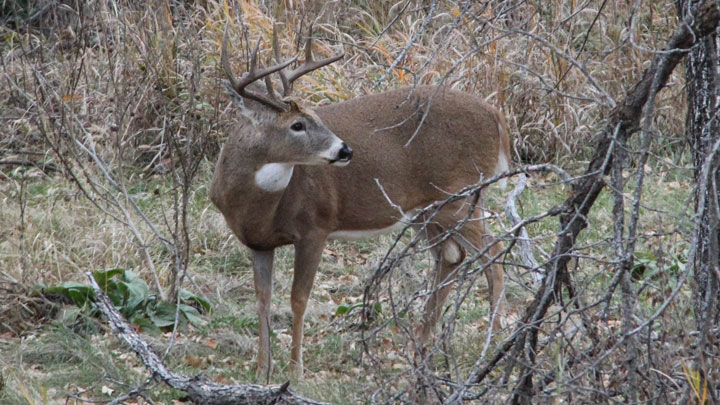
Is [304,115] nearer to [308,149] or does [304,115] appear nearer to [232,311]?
[308,149]

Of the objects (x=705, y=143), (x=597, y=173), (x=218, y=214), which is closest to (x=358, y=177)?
(x=218, y=214)

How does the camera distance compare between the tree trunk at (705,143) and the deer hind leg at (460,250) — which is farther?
the deer hind leg at (460,250)

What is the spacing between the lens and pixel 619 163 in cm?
290

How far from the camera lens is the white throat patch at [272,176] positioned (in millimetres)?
5113

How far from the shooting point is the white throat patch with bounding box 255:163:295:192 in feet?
16.8

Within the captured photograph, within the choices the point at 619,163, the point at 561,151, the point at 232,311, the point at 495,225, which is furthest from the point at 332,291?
the point at 619,163

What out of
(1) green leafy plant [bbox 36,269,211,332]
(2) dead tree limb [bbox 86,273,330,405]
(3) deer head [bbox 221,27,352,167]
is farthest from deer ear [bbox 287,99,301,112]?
(2) dead tree limb [bbox 86,273,330,405]

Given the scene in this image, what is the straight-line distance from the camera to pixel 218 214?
7.06 meters

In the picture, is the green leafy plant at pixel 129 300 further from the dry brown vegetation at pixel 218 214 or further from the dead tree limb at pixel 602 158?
the dead tree limb at pixel 602 158


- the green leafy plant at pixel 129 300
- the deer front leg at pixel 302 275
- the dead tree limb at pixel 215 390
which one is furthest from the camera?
the green leafy plant at pixel 129 300

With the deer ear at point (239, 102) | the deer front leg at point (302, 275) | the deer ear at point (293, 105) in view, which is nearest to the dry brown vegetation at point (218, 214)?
the deer front leg at point (302, 275)

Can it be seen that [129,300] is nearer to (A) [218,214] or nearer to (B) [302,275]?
(B) [302,275]

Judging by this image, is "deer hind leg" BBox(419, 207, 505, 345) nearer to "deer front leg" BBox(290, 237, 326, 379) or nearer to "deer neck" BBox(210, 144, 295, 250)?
"deer front leg" BBox(290, 237, 326, 379)

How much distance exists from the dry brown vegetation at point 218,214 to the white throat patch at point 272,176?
428mm
